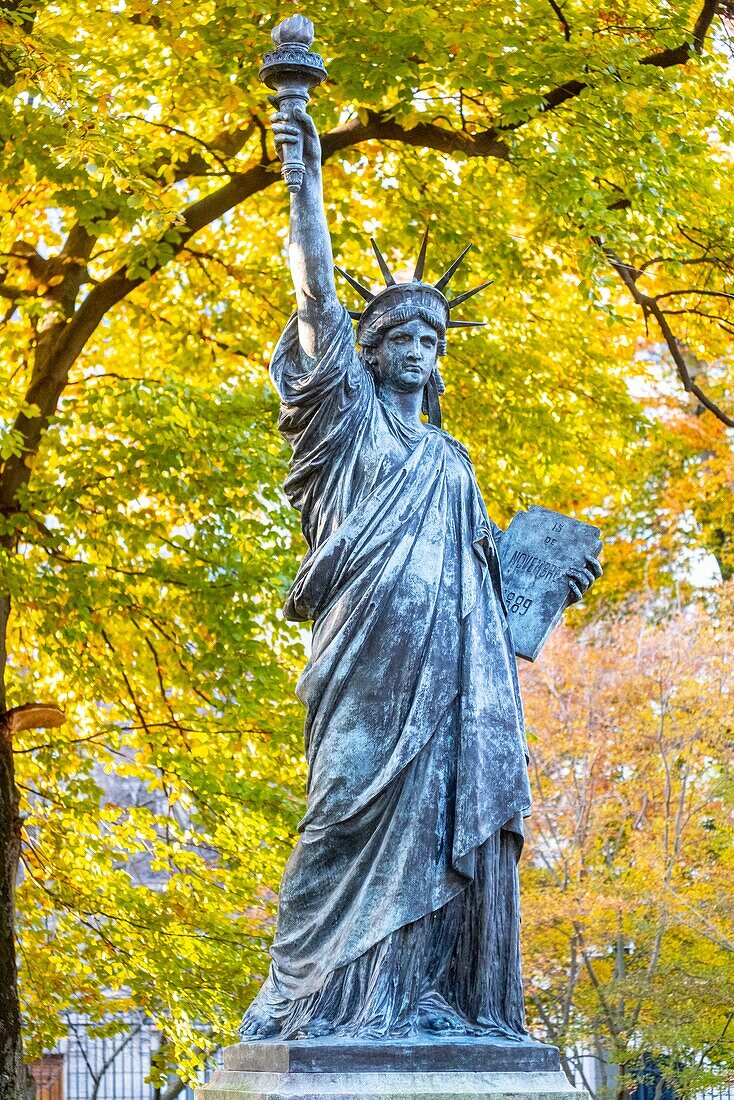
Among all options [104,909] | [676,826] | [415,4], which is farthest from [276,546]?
[676,826]

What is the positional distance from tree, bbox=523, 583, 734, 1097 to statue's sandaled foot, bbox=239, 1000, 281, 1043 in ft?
39.2

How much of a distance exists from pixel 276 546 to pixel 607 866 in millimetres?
6877

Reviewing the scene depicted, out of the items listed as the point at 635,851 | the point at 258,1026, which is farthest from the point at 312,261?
the point at 635,851

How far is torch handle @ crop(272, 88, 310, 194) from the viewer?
217 inches

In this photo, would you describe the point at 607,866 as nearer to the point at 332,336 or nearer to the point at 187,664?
the point at 187,664

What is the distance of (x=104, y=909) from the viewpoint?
552 inches

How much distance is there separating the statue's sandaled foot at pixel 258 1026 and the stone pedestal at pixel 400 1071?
2.5 inches

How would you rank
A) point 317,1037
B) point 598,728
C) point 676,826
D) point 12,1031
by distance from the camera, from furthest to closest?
point 598,728 < point 676,826 < point 12,1031 < point 317,1037

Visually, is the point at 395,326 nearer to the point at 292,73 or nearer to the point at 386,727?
the point at 292,73

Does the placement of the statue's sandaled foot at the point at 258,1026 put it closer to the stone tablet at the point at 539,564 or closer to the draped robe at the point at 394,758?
the draped robe at the point at 394,758

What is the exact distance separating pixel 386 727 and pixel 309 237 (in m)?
1.54

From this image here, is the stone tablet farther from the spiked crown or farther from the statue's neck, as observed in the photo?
the spiked crown

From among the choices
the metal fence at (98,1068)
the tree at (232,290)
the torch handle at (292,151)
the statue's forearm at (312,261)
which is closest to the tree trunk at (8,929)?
the tree at (232,290)

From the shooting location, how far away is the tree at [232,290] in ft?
41.0
